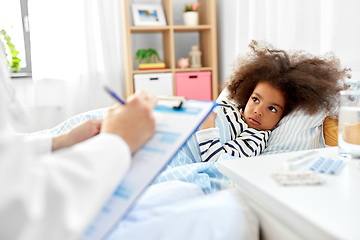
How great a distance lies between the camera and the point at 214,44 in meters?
2.98

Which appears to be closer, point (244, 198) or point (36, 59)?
point (244, 198)

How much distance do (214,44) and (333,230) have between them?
2712mm

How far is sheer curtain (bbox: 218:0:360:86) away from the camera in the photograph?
1.50m

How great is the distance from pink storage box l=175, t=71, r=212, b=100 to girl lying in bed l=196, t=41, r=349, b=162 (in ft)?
5.16

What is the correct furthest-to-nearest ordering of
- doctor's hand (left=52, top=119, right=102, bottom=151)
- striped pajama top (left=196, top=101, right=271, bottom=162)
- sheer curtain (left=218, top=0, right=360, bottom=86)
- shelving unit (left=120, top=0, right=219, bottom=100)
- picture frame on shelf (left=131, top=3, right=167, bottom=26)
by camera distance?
picture frame on shelf (left=131, top=3, right=167, bottom=26), shelving unit (left=120, top=0, right=219, bottom=100), sheer curtain (left=218, top=0, right=360, bottom=86), striped pajama top (left=196, top=101, right=271, bottom=162), doctor's hand (left=52, top=119, right=102, bottom=151)

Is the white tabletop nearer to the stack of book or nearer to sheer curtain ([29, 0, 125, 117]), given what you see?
the stack of book

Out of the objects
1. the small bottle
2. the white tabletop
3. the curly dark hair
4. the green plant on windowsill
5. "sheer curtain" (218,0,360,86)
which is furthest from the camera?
the small bottle

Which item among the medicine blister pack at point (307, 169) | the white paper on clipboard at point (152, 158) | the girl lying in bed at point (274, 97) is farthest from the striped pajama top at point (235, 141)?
the white paper on clipboard at point (152, 158)

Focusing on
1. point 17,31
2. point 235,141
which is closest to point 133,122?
point 235,141

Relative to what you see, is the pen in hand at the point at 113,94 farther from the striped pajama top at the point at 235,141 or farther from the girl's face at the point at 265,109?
the girl's face at the point at 265,109

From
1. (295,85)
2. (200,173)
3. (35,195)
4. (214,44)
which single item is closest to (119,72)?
(214,44)

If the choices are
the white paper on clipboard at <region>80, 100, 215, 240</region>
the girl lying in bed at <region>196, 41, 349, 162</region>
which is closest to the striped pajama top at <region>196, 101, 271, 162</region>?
the girl lying in bed at <region>196, 41, 349, 162</region>

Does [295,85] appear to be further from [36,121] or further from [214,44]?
[36,121]

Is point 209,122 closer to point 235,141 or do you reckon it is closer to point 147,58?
point 235,141
